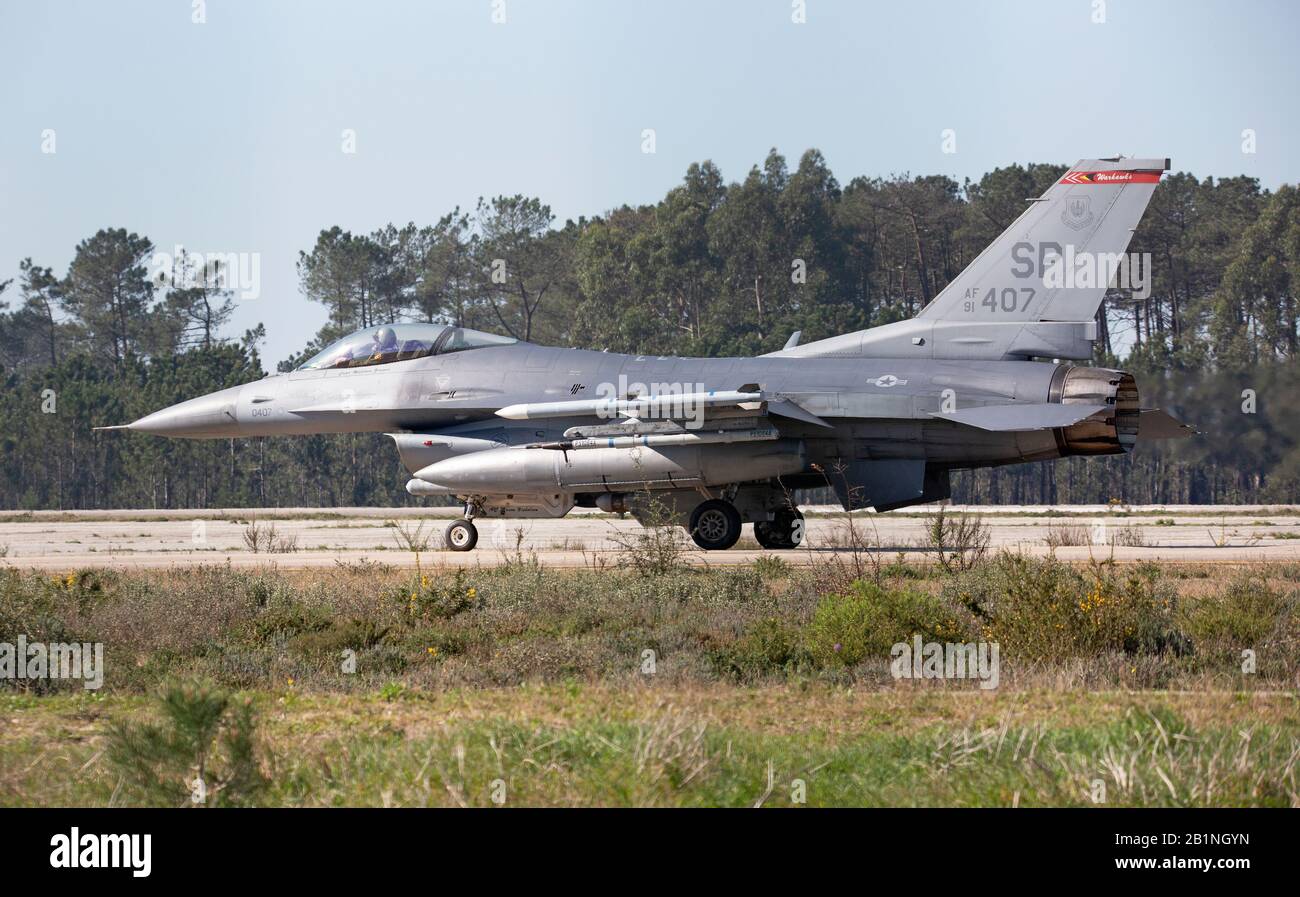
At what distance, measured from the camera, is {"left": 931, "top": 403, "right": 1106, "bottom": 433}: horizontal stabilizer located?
1800 cm

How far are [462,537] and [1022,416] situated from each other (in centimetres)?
923

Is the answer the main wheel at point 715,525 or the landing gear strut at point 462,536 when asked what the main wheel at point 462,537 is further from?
the main wheel at point 715,525

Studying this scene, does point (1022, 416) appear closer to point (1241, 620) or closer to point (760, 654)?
point (1241, 620)

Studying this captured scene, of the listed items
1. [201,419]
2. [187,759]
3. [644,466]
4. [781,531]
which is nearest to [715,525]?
[781,531]

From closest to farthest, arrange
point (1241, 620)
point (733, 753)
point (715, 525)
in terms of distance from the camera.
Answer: point (733, 753) → point (1241, 620) → point (715, 525)

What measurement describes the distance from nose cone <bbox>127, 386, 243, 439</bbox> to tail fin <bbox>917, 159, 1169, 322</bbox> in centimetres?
1194

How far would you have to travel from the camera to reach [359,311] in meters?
70.7

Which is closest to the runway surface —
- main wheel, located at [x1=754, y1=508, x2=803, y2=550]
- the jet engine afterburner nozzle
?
main wheel, located at [x1=754, y1=508, x2=803, y2=550]

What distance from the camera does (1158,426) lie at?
19391mm

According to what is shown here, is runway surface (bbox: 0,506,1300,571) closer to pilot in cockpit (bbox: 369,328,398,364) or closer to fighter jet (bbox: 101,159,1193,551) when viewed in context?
fighter jet (bbox: 101,159,1193,551)

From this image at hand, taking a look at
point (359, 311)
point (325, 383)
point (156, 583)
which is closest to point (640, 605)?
point (156, 583)
